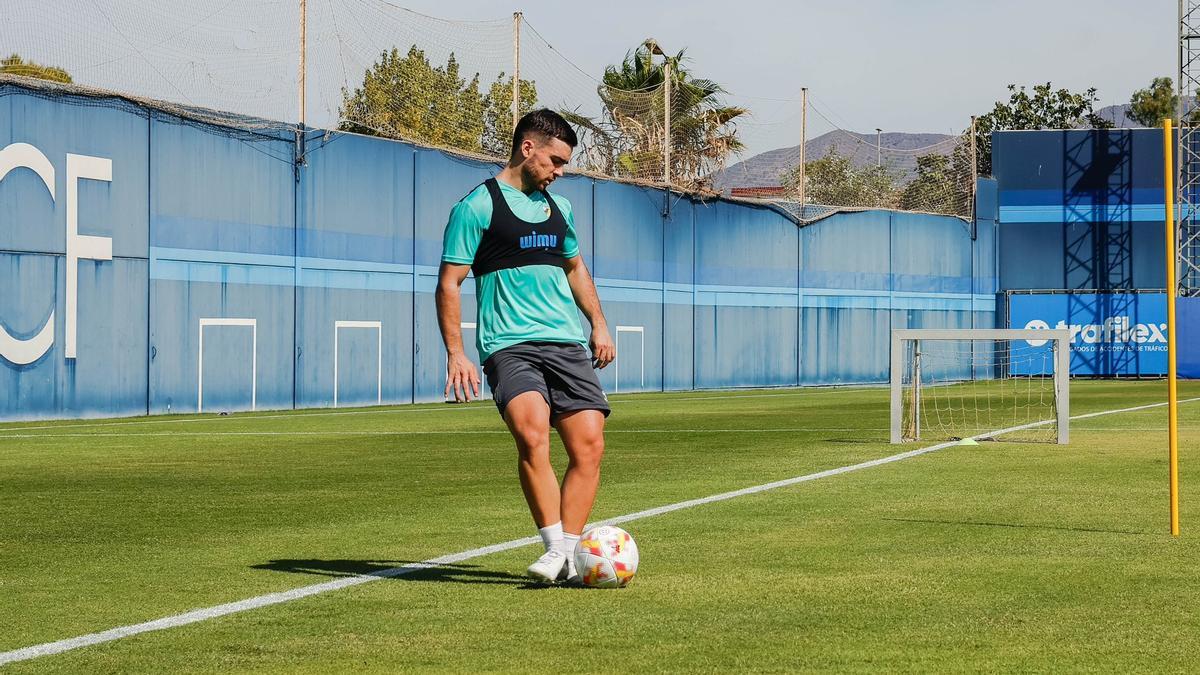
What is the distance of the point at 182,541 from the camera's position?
9.23m

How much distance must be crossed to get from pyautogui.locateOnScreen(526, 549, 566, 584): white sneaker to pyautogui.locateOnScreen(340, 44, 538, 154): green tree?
82.1 ft

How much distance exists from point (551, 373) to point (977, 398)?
100 feet

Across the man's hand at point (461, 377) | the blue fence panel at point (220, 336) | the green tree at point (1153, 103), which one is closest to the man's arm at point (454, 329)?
the man's hand at point (461, 377)

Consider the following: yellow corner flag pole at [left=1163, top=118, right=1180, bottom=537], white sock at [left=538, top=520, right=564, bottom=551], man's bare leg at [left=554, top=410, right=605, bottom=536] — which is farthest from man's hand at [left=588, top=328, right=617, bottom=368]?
yellow corner flag pole at [left=1163, top=118, right=1180, bottom=537]

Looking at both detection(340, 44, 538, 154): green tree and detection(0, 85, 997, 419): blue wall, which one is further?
detection(340, 44, 538, 154): green tree

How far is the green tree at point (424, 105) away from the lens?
34.3 m

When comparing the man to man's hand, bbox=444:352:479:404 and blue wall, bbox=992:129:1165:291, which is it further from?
blue wall, bbox=992:129:1165:291

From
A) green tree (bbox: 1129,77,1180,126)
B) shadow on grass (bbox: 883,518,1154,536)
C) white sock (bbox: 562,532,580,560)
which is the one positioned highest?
green tree (bbox: 1129,77,1180,126)

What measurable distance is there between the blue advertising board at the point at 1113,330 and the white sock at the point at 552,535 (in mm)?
50924

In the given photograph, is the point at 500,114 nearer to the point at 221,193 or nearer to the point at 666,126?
the point at 666,126

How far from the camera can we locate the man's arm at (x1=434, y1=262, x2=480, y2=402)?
24.3 ft

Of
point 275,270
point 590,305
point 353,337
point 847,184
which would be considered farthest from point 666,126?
point 847,184

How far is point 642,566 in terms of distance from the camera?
789cm

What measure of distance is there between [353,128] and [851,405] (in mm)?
16779
